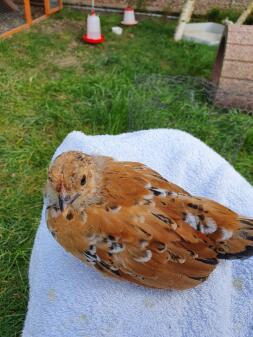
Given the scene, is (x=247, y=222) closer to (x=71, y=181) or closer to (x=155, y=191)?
(x=155, y=191)

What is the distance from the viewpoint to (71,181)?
1644 mm

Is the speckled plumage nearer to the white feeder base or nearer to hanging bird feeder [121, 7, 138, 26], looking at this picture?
the white feeder base

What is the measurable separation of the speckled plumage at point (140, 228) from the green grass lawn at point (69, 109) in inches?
34.3

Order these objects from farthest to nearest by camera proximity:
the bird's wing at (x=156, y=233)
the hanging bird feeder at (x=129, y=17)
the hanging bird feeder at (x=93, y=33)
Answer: the hanging bird feeder at (x=129, y=17)
the hanging bird feeder at (x=93, y=33)
the bird's wing at (x=156, y=233)

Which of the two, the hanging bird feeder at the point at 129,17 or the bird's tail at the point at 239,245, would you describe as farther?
the hanging bird feeder at the point at 129,17

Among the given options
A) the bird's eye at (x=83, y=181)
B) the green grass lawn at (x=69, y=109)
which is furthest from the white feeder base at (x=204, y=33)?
the bird's eye at (x=83, y=181)

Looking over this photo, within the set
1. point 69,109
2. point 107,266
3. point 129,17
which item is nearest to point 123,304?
point 107,266

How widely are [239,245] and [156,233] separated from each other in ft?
1.22

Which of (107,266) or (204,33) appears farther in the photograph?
(204,33)

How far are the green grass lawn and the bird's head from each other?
917 millimetres

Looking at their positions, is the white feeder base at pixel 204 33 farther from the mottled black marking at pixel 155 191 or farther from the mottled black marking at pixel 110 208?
the mottled black marking at pixel 110 208

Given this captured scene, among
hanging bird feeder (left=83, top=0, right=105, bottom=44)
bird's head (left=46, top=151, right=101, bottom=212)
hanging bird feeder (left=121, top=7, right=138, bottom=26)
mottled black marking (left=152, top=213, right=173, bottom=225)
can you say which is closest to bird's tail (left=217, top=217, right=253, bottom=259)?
mottled black marking (left=152, top=213, right=173, bottom=225)

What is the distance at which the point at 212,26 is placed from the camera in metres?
6.02

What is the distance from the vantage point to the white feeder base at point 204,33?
5.58m
